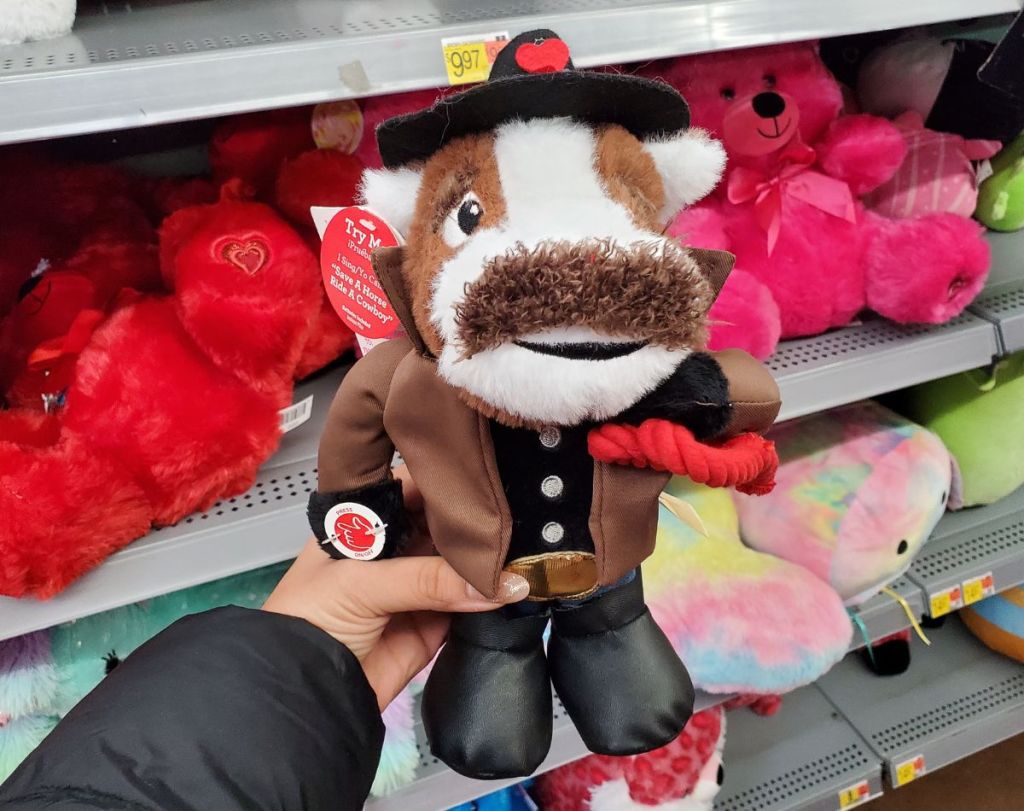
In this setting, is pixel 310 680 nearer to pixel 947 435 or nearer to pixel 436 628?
pixel 436 628

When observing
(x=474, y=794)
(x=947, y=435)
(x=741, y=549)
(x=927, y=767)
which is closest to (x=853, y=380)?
(x=741, y=549)

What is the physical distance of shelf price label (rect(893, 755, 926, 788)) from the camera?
52.1 inches

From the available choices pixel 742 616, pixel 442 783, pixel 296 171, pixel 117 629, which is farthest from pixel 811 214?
pixel 117 629

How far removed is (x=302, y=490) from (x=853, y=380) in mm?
671

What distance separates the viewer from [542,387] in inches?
14.6

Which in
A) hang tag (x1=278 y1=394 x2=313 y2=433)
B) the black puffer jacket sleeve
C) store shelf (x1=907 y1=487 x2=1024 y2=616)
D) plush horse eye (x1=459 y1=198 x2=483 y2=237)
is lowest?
store shelf (x1=907 y1=487 x2=1024 y2=616)

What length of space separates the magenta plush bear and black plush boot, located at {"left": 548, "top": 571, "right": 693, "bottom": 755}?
0.43 metres

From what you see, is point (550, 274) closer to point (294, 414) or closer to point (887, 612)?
point (294, 414)

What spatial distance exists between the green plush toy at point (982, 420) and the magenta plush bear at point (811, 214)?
331mm

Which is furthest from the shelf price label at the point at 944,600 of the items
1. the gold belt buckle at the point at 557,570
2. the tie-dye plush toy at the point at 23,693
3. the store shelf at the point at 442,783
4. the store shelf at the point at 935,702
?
the tie-dye plush toy at the point at 23,693

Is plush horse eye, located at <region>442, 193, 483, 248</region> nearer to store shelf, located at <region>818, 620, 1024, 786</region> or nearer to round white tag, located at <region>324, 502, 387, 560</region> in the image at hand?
round white tag, located at <region>324, 502, 387, 560</region>

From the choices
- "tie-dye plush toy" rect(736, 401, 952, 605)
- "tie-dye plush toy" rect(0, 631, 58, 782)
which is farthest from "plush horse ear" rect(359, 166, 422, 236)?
"tie-dye plush toy" rect(736, 401, 952, 605)

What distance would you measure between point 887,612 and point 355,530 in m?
0.98

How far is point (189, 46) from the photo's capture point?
0.60 metres
